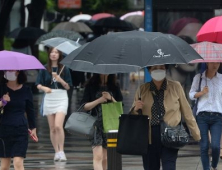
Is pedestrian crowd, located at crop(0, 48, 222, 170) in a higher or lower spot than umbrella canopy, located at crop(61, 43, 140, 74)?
lower

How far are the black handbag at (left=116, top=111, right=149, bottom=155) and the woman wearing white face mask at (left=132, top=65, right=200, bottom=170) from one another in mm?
154

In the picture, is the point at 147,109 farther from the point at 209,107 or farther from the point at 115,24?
the point at 115,24

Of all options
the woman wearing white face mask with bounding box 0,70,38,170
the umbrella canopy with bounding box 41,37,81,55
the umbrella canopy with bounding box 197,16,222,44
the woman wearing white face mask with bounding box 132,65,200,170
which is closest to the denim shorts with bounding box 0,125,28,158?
the woman wearing white face mask with bounding box 0,70,38,170

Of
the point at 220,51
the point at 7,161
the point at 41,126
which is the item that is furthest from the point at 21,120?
the point at 41,126

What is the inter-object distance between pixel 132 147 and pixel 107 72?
0.97 meters

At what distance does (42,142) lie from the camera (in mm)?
15852

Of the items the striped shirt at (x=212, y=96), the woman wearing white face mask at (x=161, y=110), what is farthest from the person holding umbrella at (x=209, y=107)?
the woman wearing white face mask at (x=161, y=110)

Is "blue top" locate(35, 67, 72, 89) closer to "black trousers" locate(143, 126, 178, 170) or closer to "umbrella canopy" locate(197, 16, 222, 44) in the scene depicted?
"umbrella canopy" locate(197, 16, 222, 44)

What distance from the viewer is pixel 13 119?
31.5ft

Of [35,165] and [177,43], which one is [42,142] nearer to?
[35,165]

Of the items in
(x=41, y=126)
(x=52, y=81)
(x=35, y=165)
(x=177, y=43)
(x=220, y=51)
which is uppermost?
(x=177, y=43)

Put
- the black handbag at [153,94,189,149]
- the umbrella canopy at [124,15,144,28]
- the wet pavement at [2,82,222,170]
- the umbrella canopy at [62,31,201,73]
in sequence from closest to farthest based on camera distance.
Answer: the umbrella canopy at [62,31,201,73]
the black handbag at [153,94,189,149]
the wet pavement at [2,82,222,170]
the umbrella canopy at [124,15,144,28]

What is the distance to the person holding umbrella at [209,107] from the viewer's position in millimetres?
10734

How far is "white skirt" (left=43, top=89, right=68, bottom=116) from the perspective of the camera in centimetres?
1280
